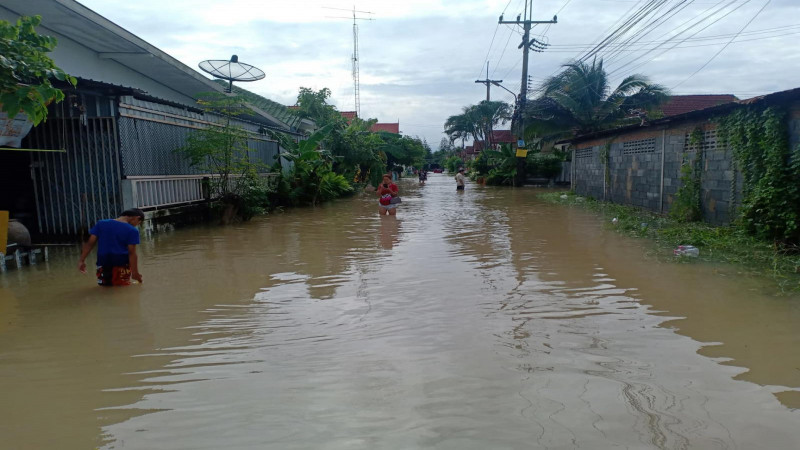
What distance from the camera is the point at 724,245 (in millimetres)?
8945

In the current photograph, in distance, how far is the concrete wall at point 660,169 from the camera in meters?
11.1

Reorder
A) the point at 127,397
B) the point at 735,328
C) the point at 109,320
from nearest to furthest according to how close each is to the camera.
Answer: the point at 127,397, the point at 735,328, the point at 109,320

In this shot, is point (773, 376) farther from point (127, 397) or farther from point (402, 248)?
point (402, 248)

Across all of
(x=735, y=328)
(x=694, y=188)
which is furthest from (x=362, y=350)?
(x=694, y=188)

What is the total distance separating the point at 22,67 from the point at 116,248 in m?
2.31

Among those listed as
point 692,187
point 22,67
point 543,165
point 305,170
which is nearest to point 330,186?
point 305,170

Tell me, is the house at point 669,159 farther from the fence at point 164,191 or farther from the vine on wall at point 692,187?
the fence at point 164,191

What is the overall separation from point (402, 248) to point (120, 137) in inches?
232

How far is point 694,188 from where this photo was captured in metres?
12.5

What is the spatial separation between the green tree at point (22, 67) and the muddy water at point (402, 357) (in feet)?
7.01

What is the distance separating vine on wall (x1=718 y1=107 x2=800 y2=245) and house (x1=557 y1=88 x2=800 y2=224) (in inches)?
7.0

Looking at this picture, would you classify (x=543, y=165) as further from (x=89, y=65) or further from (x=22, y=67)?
(x=22, y=67)

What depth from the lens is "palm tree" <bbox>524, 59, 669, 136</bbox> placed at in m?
27.2

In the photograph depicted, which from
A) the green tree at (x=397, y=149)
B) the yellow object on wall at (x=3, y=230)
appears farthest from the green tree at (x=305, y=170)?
the green tree at (x=397, y=149)
